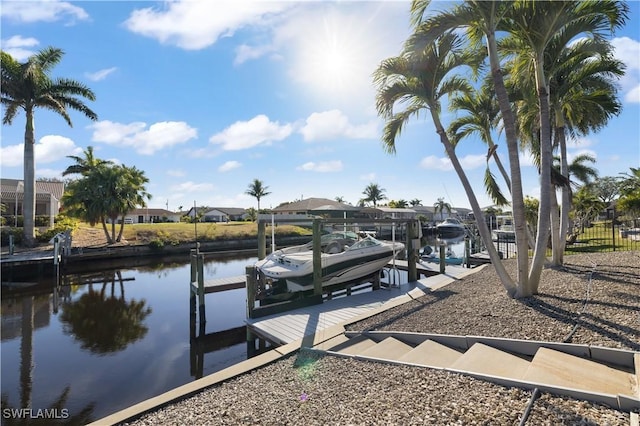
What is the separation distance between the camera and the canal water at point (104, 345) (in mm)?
5727

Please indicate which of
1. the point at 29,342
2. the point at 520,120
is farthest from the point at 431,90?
the point at 29,342

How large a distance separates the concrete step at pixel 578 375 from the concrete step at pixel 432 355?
0.87 m

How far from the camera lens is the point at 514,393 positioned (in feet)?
8.74

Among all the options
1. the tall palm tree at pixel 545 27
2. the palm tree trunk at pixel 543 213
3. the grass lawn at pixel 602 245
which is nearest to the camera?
the tall palm tree at pixel 545 27

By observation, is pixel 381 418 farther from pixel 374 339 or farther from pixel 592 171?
pixel 592 171

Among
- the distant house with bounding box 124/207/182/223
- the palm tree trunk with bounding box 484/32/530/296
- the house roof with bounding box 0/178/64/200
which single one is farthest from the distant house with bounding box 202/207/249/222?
the palm tree trunk with bounding box 484/32/530/296

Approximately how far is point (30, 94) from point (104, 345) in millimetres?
19222

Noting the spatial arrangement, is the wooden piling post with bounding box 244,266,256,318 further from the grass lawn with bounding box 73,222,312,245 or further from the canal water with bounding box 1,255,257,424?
the grass lawn with bounding box 73,222,312,245

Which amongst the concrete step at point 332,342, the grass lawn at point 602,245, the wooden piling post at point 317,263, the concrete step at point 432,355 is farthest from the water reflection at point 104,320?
the grass lawn at point 602,245

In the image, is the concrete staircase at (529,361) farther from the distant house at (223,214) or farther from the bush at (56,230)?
the distant house at (223,214)

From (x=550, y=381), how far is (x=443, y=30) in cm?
565

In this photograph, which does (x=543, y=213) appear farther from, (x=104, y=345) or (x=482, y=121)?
(x=104, y=345)

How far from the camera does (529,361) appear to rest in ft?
11.2

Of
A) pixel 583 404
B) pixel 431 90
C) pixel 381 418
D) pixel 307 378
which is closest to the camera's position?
pixel 583 404
